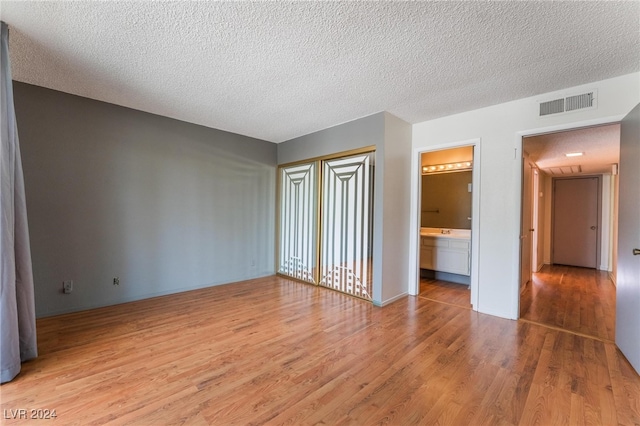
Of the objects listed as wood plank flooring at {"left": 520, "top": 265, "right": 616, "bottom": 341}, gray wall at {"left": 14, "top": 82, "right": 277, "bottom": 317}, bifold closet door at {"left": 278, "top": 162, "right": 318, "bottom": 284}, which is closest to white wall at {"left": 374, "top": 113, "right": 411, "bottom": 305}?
bifold closet door at {"left": 278, "top": 162, "right": 318, "bottom": 284}

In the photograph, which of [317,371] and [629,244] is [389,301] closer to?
[317,371]

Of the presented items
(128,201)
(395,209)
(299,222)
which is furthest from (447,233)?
(128,201)

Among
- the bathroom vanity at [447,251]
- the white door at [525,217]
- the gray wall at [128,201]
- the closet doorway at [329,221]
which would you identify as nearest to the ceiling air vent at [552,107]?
the white door at [525,217]

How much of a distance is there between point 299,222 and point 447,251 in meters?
2.72

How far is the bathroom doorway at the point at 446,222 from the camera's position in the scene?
465 cm

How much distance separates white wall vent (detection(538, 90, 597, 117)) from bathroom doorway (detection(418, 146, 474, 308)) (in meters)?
1.49

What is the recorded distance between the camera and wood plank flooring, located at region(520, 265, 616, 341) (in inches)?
120

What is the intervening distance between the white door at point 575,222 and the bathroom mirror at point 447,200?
3.95 m

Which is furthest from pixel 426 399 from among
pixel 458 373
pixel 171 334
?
pixel 171 334

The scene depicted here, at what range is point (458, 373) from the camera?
2.11m

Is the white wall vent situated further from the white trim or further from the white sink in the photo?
the white trim

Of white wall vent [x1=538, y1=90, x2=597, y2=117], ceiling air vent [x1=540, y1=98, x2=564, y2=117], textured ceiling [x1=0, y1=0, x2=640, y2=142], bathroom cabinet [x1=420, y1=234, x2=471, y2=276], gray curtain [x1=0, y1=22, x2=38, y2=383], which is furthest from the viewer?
bathroom cabinet [x1=420, y1=234, x2=471, y2=276]

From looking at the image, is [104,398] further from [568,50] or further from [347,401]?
[568,50]

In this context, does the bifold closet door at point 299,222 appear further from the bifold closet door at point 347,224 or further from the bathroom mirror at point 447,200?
the bathroom mirror at point 447,200
